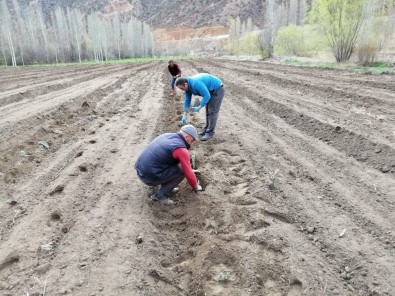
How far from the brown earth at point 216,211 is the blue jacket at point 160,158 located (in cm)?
51

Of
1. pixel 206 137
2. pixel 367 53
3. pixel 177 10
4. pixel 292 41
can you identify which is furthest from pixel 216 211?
pixel 177 10

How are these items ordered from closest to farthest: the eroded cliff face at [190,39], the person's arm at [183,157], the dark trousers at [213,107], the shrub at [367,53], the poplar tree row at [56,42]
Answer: the person's arm at [183,157] < the dark trousers at [213,107] < the shrub at [367,53] < the poplar tree row at [56,42] < the eroded cliff face at [190,39]

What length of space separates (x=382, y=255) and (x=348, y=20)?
2199 centimetres

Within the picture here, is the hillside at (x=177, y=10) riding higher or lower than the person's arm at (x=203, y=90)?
higher

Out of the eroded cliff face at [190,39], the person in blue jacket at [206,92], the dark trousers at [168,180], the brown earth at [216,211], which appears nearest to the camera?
the brown earth at [216,211]

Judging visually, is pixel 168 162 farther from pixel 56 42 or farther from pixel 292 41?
pixel 56 42

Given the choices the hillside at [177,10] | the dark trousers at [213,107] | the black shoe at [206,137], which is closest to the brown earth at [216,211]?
the black shoe at [206,137]

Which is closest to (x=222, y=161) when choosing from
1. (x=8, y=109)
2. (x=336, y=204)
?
(x=336, y=204)

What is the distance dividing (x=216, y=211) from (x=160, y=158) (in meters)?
1.07

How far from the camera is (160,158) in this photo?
4953 mm

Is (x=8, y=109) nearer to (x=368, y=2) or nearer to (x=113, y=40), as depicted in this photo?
(x=368, y=2)

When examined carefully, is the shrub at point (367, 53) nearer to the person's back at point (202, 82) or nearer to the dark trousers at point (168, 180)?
the person's back at point (202, 82)

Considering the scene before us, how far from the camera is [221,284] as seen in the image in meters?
3.60

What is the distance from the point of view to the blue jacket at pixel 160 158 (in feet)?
16.1
